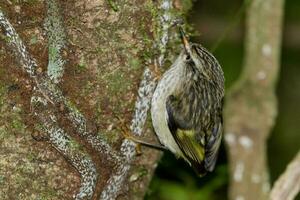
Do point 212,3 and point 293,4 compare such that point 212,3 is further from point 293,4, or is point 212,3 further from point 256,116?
point 256,116

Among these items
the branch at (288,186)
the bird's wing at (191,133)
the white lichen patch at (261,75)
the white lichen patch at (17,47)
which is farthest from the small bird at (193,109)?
the white lichen patch at (17,47)

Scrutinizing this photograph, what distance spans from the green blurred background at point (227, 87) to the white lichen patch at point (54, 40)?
2.01 meters

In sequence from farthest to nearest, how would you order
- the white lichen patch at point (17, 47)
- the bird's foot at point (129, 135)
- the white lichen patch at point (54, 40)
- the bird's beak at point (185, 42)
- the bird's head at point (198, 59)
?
the bird's head at point (198, 59)
the bird's beak at point (185, 42)
the bird's foot at point (129, 135)
the white lichen patch at point (54, 40)
the white lichen patch at point (17, 47)

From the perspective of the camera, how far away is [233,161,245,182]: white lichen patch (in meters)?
6.35

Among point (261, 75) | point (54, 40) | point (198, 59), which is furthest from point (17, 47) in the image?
point (261, 75)

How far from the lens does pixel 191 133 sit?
254 inches

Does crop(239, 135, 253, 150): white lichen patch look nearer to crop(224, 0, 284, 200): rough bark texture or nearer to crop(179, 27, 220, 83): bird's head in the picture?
crop(224, 0, 284, 200): rough bark texture

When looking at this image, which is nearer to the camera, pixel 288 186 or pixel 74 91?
pixel 74 91

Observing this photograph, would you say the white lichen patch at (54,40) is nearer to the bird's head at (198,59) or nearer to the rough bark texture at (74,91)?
the rough bark texture at (74,91)

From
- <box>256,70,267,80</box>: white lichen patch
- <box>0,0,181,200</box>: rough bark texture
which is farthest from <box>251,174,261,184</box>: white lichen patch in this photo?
<box>0,0,181,200</box>: rough bark texture

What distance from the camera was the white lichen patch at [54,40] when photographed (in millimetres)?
5422

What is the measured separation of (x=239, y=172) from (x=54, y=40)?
1.86 metres

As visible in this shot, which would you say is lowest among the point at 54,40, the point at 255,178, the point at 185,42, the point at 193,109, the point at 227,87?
the point at 227,87

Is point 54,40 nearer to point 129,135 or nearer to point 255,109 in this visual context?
point 129,135
